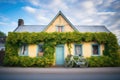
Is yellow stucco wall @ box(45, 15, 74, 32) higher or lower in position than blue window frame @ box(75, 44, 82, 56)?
higher

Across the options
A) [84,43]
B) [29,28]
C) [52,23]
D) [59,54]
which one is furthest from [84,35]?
[29,28]

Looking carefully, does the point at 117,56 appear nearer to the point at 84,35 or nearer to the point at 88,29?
the point at 84,35

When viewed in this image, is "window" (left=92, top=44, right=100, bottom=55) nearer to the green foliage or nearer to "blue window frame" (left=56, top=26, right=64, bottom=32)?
the green foliage

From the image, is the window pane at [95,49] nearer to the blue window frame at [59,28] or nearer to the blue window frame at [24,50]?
the blue window frame at [59,28]

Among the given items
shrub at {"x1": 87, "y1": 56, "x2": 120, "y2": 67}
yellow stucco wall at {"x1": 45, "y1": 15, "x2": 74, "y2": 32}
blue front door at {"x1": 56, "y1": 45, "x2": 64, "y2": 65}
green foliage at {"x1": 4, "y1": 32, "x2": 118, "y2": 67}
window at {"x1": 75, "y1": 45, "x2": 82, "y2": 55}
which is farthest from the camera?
yellow stucco wall at {"x1": 45, "y1": 15, "x2": 74, "y2": 32}

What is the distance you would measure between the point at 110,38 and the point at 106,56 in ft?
7.80

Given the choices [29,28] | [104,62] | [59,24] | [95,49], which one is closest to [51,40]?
[59,24]

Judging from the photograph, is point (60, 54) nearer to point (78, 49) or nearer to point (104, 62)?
point (78, 49)

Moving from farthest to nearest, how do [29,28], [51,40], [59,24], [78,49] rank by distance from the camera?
[29,28], [59,24], [78,49], [51,40]

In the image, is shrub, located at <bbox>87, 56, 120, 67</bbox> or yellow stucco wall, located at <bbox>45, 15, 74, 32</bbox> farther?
yellow stucco wall, located at <bbox>45, 15, 74, 32</bbox>

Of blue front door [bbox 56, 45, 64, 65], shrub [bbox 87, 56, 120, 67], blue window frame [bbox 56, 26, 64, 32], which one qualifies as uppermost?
blue window frame [bbox 56, 26, 64, 32]

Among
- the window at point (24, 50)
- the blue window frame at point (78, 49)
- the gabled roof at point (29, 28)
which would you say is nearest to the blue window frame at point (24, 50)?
the window at point (24, 50)

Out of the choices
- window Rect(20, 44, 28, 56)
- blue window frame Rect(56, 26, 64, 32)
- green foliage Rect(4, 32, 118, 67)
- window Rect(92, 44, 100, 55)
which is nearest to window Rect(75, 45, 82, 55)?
green foliage Rect(4, 32, 118, 67)

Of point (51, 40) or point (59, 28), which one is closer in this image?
point (51, 40)
